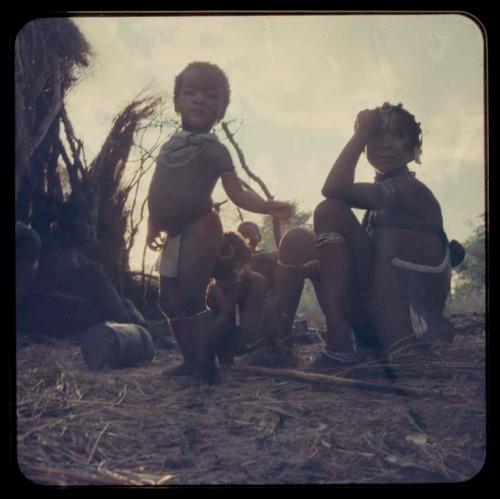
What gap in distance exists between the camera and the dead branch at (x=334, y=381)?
2.76m

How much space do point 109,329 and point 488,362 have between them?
1.42 m

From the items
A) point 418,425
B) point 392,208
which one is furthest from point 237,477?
point 392,208

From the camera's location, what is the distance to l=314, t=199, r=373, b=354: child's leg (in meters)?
2.89

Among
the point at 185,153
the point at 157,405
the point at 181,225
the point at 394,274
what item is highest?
the point at 185,153

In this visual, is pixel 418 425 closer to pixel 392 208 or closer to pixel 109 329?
pixel 392 208

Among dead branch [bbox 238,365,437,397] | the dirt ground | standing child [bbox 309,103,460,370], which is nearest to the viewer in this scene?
the dirt ground

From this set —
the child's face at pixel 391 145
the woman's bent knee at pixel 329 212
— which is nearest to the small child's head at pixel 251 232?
the woman's bent knee at pixel 329 212

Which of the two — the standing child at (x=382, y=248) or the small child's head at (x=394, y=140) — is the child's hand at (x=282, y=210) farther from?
the small child's head at (x=394, y=140)

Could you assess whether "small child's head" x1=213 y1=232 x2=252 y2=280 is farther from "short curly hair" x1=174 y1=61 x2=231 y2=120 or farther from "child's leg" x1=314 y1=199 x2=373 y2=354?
"short curly hair" x1=174 y1=61 x2=231 y2=120

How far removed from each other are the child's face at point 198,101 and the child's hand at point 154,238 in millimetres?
404

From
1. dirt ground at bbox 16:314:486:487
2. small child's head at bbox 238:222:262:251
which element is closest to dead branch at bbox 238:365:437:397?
dirt ground at bbox 16:314:486:487

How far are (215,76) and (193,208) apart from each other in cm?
50

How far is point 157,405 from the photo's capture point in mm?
2748

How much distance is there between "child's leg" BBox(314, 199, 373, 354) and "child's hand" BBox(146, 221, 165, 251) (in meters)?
0.60
